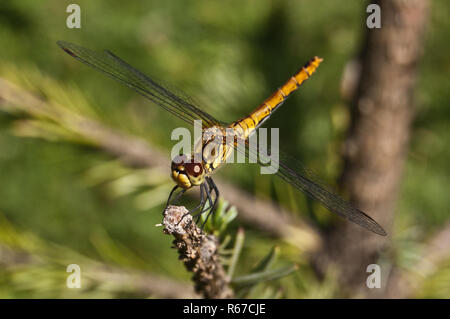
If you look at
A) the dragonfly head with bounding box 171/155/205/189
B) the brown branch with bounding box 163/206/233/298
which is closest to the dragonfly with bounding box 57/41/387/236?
the dragonfly head with bounding box 171/155/205/189

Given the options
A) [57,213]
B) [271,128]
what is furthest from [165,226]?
[57,213]

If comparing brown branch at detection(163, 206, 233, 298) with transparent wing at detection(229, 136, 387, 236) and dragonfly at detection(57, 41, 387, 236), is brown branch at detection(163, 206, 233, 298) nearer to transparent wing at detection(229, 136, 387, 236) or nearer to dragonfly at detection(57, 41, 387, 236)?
dragonfly at detection(57, 41, 387, 236)

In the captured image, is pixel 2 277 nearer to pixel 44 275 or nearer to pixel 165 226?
pixel 44 275

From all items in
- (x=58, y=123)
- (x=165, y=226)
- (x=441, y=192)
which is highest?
(x=58, y=123)

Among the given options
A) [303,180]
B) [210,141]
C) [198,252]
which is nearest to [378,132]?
[303,180]
